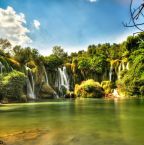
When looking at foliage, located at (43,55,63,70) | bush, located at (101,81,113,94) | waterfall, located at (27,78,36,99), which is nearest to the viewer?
waterfall, located at (27,78,36,99)

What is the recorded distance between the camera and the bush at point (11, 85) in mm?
47281

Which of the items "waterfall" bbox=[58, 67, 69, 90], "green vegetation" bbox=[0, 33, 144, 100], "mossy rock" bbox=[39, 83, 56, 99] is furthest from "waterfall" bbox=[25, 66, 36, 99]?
"waterfall" bbox=[58, 67, 69, 90]

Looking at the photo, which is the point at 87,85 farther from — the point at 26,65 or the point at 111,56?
the point at 111,56

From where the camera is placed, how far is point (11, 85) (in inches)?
1908

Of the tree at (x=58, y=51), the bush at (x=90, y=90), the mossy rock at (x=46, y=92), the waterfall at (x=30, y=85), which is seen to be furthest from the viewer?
the tree at (x=58, y=51)

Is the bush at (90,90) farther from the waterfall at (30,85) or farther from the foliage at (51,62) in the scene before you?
the waterfall at (30,85)

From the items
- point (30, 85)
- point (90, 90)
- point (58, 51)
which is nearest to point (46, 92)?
point (30, 85)

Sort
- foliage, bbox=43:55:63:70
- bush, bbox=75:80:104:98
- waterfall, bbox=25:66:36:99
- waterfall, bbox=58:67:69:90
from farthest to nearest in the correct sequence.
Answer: waterfall, bbox=58:67:69:90, foliage, bbox=43:55:63:70, bush, bbox=75:80:104:98, waterfall, bbox=25:66:36:99

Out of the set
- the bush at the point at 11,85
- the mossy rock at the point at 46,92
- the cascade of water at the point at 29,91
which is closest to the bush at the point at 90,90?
the mossy rock at the point at 46,92

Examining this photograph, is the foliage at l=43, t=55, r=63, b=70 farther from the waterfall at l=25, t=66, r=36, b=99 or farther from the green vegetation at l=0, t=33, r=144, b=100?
the waterfall at l=25, t=66, r=36, b=99

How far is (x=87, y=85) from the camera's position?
2859 inches

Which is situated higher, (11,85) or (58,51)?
Answer: (58,51)

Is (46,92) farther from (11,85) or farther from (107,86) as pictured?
(11,85)

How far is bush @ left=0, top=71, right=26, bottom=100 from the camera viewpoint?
47.3m
